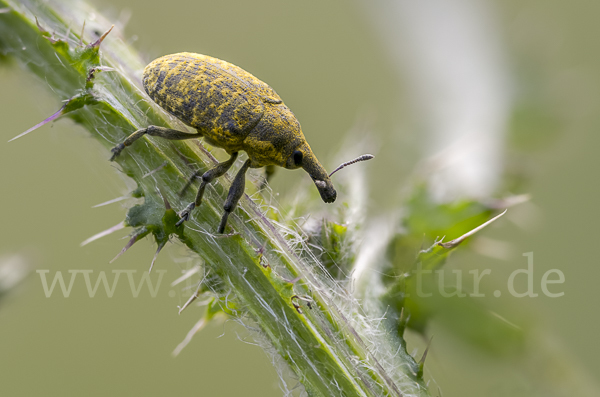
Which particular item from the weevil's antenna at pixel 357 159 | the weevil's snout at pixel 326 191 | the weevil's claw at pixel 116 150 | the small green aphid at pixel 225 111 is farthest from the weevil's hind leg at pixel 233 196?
the weevil's antenna at pixel 357 159

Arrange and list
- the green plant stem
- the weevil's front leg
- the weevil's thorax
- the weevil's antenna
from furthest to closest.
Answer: the weevil's antenna < the weevil's thorax < the weevil's front leg < the green plant stem

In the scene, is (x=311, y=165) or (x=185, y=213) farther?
(x=311, y=165)

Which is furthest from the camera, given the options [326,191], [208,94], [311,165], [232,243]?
[311,165]

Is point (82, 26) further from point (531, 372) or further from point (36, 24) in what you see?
point (531, 372)

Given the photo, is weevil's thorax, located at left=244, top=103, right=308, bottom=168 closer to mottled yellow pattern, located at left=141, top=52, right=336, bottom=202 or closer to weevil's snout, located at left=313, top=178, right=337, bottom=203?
mottled yellow pattern, located at left=141, top=52, right=336, bottom=202

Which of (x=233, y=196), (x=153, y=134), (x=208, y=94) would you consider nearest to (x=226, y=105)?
(x=208, y=94)

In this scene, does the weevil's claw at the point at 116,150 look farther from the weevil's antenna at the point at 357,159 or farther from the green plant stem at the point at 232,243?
the weevil's antenna at the point at 357,159

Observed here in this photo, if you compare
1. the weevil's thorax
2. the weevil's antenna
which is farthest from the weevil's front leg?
the weevil's antenna

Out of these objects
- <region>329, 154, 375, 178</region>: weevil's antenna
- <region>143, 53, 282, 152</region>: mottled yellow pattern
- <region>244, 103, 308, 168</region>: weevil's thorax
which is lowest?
<region>329, 154, 375, 178</region>: weevil's antenna

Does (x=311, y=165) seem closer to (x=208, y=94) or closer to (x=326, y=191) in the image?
(x=326, y=191)
